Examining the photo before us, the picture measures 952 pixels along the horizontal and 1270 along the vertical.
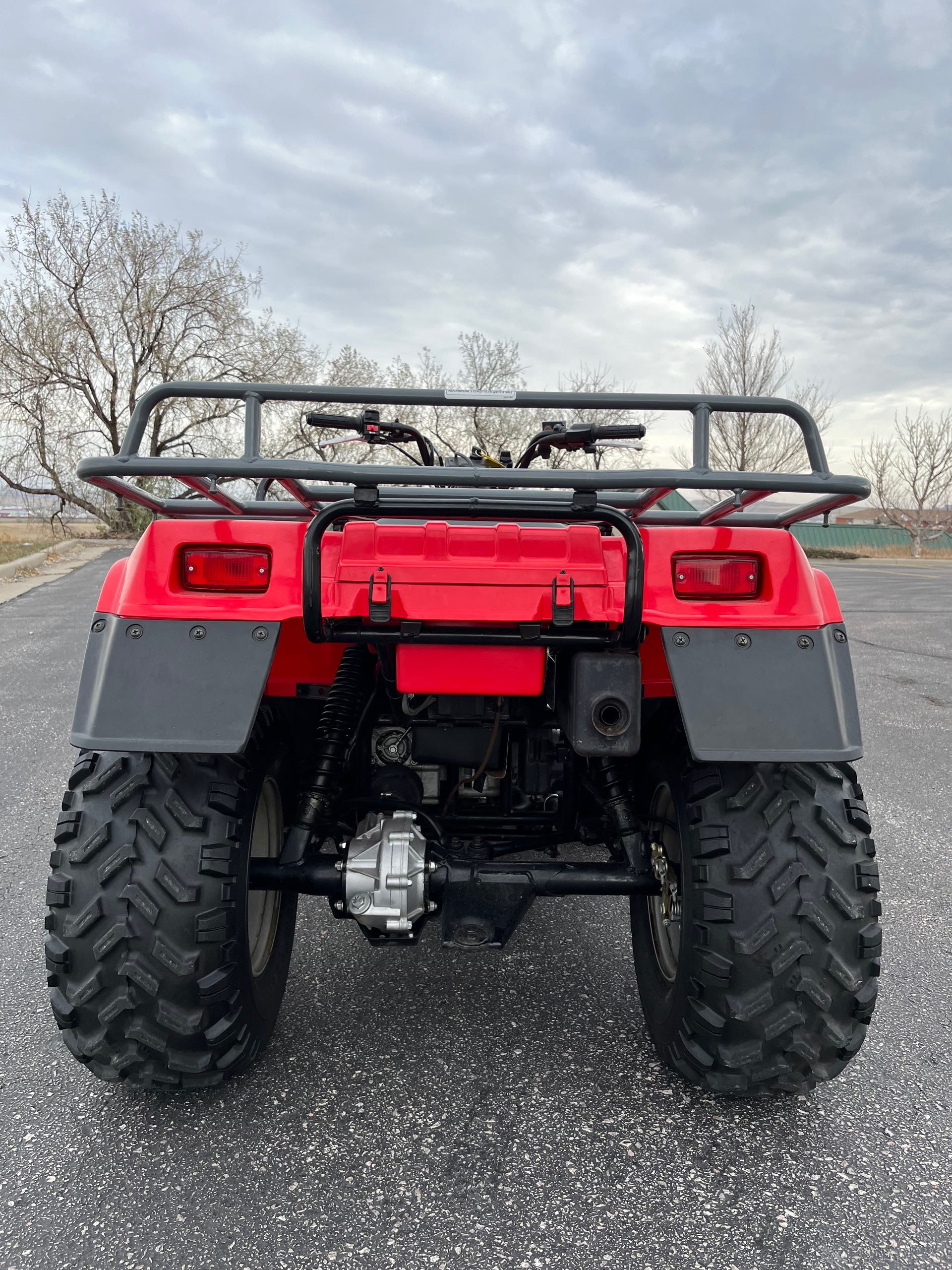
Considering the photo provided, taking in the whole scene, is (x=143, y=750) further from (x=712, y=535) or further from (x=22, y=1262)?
(x=712, y=535)

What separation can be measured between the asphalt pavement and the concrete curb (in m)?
14.5

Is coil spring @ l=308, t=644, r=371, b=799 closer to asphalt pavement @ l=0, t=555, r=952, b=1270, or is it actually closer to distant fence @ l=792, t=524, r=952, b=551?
asphalt pavement @ l=0, t=555, r=952, b=1270

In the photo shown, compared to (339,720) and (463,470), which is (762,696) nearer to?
(463,470)

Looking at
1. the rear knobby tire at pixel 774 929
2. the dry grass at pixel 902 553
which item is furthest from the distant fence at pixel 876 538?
the rear knobby tire at pixel 774 929

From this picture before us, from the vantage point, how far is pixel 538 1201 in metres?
1.69

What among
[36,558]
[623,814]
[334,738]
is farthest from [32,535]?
[623,814]

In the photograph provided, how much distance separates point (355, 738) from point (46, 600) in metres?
11.3

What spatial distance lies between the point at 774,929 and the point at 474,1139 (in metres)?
0.80

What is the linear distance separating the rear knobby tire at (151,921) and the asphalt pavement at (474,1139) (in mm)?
197

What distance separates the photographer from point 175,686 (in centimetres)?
169

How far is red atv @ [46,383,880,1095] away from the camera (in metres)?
1.64

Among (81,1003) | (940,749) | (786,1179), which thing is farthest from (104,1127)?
(940,749)

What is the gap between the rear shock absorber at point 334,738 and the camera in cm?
212

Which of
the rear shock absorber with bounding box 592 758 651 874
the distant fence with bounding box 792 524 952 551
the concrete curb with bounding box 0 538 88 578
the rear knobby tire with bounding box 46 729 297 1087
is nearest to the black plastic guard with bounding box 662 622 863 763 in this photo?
the rear shock absorber with bounding box 592 758 651 874
